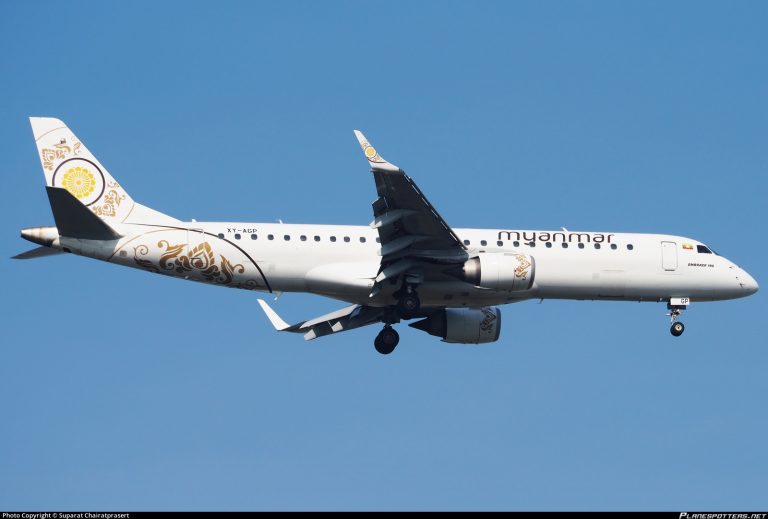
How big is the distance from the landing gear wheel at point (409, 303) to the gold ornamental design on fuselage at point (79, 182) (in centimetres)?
1063

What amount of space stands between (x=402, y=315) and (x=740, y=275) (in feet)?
41.2

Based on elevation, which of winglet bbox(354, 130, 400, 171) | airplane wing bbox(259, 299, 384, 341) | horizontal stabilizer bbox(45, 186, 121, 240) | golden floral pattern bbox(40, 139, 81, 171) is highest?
golden floral pattern bbox(40, 139, 81, 171)

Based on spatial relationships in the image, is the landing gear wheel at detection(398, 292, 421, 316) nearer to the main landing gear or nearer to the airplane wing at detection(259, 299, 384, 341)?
the airplane wing at detection(259, 299, 384, 341)

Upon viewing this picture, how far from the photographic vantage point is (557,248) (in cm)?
4144

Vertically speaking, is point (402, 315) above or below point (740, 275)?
below

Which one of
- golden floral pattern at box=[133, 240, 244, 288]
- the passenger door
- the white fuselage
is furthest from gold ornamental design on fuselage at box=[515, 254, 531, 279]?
golden floral pattern at box=[133, 240, 244, 288]

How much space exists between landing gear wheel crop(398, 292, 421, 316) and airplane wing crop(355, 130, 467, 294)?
0.93m

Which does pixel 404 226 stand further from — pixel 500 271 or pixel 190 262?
pixel 190 262

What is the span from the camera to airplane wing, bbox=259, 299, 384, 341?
4375cm

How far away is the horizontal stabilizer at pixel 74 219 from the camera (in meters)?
36.1

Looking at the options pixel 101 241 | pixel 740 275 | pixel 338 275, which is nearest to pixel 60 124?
pixel 101 241

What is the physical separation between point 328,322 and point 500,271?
8094 millimetres

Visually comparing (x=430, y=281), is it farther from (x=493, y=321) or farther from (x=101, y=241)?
(x=101, y=241)

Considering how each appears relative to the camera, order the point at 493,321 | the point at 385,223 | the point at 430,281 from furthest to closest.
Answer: the point at 493,321 < the point at 430,281 < the point at 385,223
